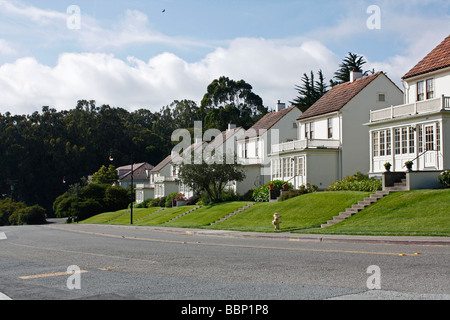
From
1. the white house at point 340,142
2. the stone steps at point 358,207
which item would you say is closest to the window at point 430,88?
the stone steps at point 358,207

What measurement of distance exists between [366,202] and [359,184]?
575 centimetres

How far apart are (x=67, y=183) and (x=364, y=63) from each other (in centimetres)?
6680

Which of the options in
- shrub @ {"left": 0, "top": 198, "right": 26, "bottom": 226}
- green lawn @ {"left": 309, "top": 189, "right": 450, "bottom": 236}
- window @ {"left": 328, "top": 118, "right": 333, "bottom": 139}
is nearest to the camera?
green lawn @ {"left": 309, "top": 189, "right": 450, "bottom": 236}

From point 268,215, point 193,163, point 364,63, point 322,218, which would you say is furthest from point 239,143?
point 322,218

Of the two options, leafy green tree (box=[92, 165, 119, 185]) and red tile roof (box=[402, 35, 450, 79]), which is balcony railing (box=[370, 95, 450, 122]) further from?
leafy green tree (box=[92, 165, 119, 185])

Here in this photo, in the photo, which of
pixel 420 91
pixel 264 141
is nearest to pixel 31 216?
pixel 264 141

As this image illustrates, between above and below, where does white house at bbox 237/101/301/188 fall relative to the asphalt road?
above

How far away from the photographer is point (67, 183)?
345ft

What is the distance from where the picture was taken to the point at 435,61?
105 ft

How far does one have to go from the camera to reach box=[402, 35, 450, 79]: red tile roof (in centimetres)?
3107

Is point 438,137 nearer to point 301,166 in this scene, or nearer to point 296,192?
point 296,192

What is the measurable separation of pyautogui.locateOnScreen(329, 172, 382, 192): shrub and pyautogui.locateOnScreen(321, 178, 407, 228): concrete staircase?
6.73 feet

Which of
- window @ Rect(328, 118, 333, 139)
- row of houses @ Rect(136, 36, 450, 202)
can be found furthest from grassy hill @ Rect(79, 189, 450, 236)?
window @ Rect(328, 118, 333, 139)
